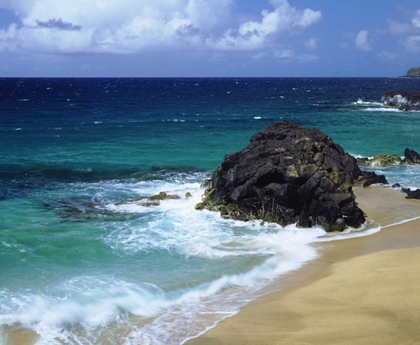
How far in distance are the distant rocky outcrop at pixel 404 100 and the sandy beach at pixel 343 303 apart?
2610 inches

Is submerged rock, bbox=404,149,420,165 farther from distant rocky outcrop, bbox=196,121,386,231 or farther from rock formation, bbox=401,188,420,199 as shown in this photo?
distant rocky outcrop, bbox=196,121,386,231

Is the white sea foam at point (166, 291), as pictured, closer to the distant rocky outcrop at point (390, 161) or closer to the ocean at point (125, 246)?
the ocean at point (125, 246)

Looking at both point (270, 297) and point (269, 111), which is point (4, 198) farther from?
point (269, 111)

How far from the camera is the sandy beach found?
1328cm

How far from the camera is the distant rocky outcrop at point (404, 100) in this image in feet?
271

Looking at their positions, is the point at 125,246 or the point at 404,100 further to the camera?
the point at 404,100

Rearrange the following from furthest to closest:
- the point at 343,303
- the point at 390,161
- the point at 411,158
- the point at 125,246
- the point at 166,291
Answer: the point at 390,161 → the point at 411,158 → the point at 125,246 → the point at 166,291 → the point at 343,303

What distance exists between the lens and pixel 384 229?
76.2ft

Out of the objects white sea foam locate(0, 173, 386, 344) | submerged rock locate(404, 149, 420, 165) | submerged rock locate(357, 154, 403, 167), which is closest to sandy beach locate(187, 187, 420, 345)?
white sea foam locate(0, 173, 386, 344)

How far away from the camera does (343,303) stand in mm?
15219

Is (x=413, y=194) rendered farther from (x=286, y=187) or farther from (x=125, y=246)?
(x=125, y=246)

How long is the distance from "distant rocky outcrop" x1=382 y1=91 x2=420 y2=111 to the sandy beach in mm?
66295

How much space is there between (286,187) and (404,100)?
69.5 m

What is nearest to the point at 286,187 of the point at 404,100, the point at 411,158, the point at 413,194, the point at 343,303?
the point at 413,194
